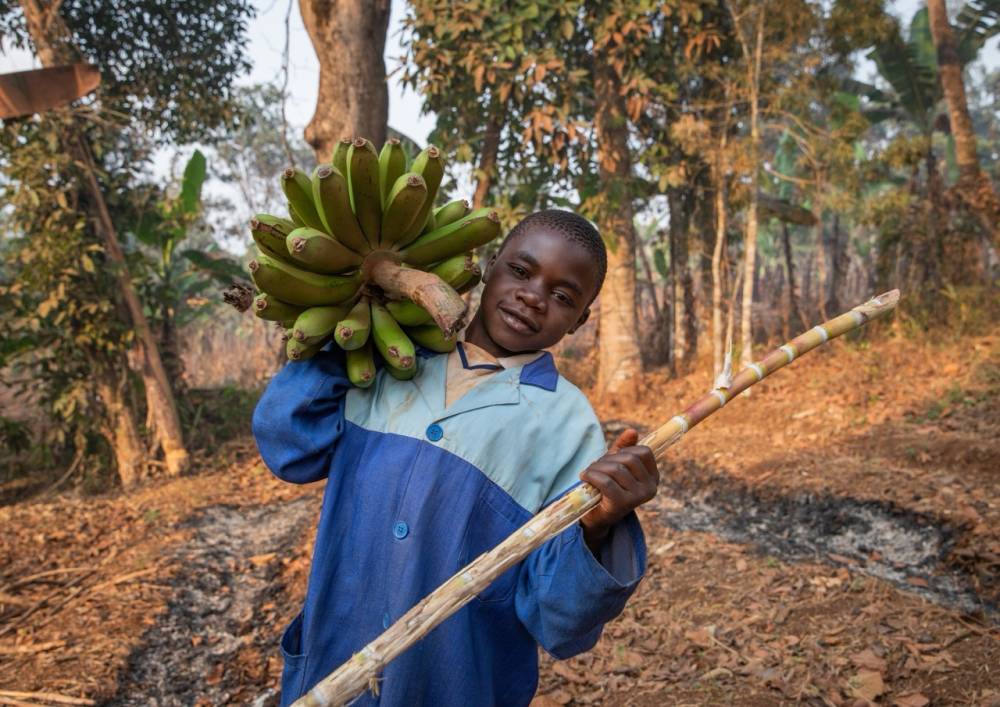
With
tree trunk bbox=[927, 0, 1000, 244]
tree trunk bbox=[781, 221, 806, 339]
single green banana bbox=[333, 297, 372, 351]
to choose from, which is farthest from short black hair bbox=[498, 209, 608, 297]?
tree trunk bbox=[781, 221, 806, 339]

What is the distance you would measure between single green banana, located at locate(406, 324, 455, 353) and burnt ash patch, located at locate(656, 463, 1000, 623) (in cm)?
333

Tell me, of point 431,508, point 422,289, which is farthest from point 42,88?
→ point 431,508

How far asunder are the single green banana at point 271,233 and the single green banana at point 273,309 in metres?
0.11

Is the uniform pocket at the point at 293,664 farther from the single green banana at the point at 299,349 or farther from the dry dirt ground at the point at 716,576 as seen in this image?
the dry dirt ground at the point at 716,576

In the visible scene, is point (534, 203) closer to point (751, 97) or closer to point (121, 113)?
point (751, 97)

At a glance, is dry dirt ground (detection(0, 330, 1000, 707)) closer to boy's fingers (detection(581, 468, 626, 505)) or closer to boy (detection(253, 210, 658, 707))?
boy (detection(253, 210, 658, 707))

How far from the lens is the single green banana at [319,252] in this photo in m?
1.39

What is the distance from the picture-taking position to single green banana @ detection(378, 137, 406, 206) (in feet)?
5.39

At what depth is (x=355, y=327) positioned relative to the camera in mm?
1427

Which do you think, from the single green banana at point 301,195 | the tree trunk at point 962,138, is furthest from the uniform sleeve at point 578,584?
the tree trunk at point 962,138

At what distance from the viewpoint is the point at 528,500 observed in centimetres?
146

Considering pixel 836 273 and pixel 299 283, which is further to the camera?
pixel 836 273

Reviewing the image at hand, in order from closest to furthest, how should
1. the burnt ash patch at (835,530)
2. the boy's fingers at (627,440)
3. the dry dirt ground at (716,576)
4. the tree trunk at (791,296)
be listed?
the boy's fingers at (627,440) → the dry dirt ground at (716,576) → the burnt ash patch at (835,530) → the tree trunk at (791,296)

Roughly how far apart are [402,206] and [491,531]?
735 millimetres
